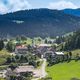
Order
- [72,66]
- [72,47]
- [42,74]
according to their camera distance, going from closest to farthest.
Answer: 1. [42,74]
2. [72,66]
3. [72,47]

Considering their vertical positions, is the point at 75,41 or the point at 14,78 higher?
the point at 75,41

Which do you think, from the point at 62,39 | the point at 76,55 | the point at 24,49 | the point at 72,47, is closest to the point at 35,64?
the point at 76,55

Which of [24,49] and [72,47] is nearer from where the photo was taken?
[72,47]

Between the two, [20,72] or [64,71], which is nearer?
[20,72]

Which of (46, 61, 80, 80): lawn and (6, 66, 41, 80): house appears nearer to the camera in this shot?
(46, 61, 80, 80): lawn

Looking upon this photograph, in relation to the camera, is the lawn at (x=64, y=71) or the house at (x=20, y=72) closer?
the lawn at (x=64, y=71)

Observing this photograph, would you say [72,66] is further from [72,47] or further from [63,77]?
[72,47]

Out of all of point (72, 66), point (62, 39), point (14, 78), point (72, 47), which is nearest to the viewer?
point (14, 78)

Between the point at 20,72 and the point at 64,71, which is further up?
the point at 20,72
